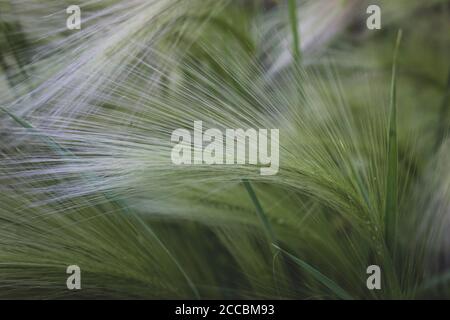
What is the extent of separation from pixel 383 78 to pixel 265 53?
0.56 feet

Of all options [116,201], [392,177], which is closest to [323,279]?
[392,177]

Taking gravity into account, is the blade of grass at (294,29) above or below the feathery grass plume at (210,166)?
above

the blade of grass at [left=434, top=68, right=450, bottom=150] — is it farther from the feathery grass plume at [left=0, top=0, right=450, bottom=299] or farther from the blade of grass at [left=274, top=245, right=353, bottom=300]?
the blade of grass at [left=274, top=245, right=353, bottom=300]

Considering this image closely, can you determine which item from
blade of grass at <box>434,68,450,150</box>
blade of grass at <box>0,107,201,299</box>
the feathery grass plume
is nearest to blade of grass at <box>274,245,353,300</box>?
the feathery grass plume

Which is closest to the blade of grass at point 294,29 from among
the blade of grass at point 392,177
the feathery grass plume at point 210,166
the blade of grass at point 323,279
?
the feathery grass plume at point 210,166

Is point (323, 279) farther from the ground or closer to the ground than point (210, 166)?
closer to the ground

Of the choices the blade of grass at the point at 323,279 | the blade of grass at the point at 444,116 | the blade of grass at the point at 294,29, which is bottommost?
the blade of grass at the point at 323,279

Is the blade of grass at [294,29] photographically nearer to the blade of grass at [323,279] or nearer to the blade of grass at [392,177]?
the blade of grass at [392,177]

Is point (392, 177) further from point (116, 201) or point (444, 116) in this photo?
point (116, 201)

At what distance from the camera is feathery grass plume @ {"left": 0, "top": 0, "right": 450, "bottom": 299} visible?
0.65m

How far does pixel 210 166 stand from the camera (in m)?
0.63

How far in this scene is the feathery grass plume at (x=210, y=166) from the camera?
0.65 meters

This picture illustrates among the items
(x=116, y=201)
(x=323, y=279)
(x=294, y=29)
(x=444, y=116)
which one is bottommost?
(x=323, y=279)
